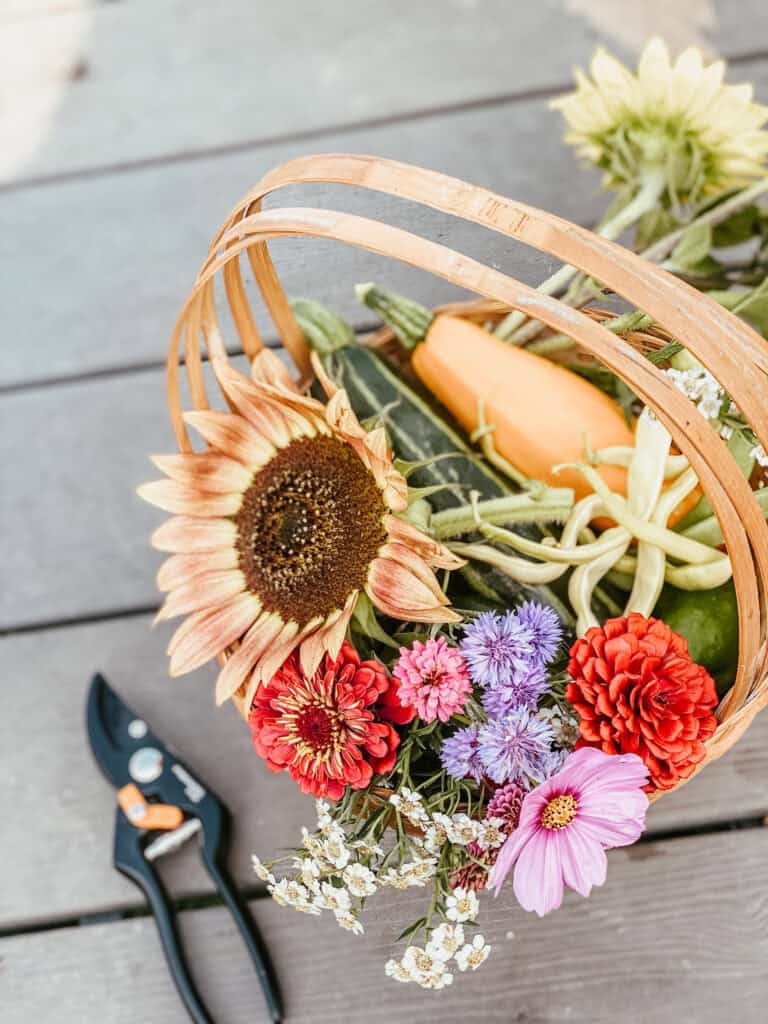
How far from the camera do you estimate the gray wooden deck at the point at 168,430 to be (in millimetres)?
622

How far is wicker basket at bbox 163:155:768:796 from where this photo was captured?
41 centimetres

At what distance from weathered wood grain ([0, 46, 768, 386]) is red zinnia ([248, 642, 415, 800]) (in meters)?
0.41

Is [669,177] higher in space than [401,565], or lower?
higher

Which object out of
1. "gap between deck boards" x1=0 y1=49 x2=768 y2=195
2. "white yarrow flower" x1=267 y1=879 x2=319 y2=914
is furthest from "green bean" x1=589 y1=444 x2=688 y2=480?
"gap between deck boards" x1=0 y1=49 x2=768 y2=195

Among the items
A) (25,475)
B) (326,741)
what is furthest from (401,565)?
(25,475)

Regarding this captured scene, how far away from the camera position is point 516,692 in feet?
1.58

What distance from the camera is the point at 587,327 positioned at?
1.34 ft

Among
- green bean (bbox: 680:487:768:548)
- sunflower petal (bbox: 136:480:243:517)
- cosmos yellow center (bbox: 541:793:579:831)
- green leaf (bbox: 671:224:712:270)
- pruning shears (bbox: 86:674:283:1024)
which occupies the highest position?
green leaf (bbox: 671:224:712:270)

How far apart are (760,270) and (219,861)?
60 cm

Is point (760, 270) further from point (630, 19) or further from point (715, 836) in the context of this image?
point (715, 836)

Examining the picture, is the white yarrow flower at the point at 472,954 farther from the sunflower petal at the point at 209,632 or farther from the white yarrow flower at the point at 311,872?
the sunflower petal at the point at 209,632

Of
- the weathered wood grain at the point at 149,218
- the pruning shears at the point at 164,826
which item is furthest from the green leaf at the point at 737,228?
the pruning shears at the point at 164,826

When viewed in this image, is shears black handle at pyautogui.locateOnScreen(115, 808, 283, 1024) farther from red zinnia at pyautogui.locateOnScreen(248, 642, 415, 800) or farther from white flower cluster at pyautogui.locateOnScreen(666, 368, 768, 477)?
white flower cluster at pyautogui.locateOnScreen(666, 368, 768, 477)

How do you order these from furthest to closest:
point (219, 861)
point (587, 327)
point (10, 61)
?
point (10, 61)
point (219, 861)
point (587, 327)
